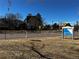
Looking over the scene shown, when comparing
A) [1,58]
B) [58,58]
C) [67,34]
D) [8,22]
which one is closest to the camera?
[1,58]

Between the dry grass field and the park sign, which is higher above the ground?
the park sign

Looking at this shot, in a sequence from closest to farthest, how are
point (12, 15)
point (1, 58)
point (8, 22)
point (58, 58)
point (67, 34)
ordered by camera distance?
point (1, 58), point (58, 58), point (67, 34), point (8, 22), point (12, 15)

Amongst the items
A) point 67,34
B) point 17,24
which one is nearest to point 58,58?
point 67,34

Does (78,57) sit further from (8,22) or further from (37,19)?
(37,19)

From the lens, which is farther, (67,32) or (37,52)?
(67,32)

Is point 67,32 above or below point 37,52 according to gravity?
above

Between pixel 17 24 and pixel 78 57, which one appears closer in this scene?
pixel 78 57

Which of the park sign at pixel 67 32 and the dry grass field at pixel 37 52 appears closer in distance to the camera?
the dry grass field at pixel 37 52

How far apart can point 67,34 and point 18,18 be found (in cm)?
11021

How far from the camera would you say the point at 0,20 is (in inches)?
5266

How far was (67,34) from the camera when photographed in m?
35.3

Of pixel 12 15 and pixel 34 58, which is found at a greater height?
pixel 12 15

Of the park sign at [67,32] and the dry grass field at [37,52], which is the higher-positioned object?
the park sign at [67,32]

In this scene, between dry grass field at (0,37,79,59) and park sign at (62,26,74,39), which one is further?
park sign at (62,26,74,39)
